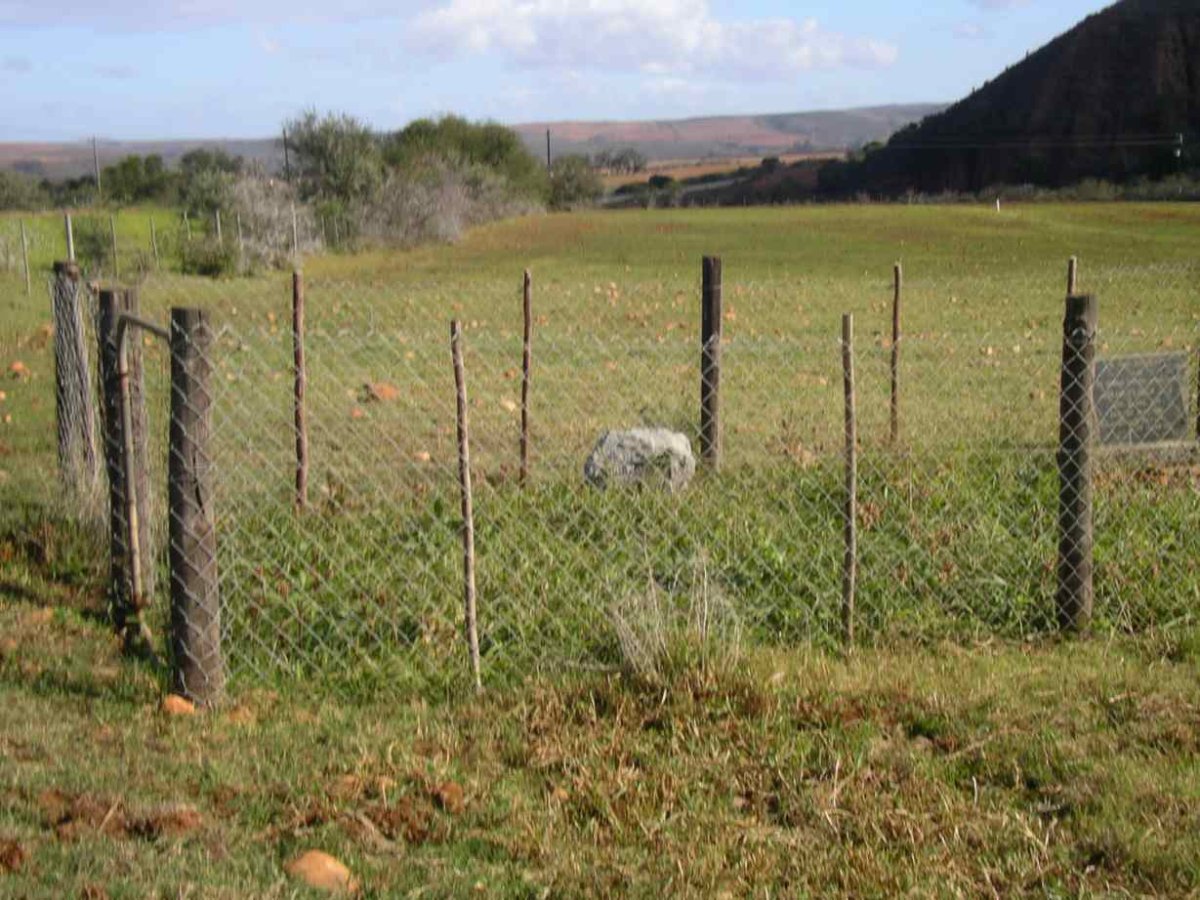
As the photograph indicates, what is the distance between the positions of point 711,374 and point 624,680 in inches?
143

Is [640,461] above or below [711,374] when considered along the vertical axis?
below

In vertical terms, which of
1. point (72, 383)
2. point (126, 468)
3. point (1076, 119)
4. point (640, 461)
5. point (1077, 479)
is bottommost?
point (640, 461)

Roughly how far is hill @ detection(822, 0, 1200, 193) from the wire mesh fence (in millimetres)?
54294

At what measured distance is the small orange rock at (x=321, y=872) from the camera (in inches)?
156

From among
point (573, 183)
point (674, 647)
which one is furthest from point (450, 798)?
point (573, 183)

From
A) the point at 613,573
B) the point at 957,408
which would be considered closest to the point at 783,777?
the point at 613,573

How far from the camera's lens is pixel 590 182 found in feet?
235

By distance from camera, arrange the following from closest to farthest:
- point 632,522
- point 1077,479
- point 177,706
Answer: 1. point 177,706
2. point 1077,479
3. point 632,522

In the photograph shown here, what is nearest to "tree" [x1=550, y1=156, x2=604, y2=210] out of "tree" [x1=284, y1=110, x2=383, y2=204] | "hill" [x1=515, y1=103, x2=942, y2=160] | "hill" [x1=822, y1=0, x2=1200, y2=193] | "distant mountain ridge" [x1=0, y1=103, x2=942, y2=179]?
"hill" [x1=822, y1=0, x2=1200, y2=193]

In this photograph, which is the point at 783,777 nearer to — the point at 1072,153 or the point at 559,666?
the point at 559,666

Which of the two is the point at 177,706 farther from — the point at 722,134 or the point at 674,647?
the point at 722,134

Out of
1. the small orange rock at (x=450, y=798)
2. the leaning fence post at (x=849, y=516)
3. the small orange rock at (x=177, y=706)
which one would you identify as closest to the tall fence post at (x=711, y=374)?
the leaning fence post at (x=849, y=516)

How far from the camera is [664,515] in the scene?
779 centimetres

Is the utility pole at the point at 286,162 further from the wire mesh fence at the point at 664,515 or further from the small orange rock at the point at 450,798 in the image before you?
the small orange rock at the point at 450,798
